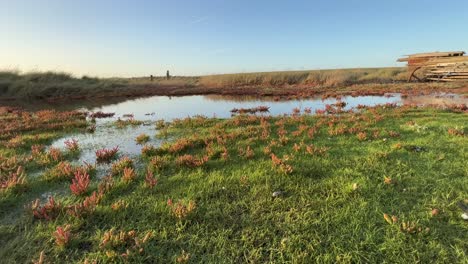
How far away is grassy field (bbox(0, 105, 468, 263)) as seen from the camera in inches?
159

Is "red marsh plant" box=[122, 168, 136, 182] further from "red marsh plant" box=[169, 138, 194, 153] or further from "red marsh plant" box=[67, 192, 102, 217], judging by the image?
"red marsh plant" box=[169, 138, 194, 153]

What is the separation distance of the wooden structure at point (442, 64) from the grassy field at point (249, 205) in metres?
31.3

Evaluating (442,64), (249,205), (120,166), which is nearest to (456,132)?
(249,205)

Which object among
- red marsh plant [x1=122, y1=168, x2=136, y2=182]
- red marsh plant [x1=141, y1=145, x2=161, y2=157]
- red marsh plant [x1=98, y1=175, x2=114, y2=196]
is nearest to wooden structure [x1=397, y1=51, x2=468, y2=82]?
red marsh plant [x1=141, y1=145, x2=161, y2=157]

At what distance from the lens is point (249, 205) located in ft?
17.5

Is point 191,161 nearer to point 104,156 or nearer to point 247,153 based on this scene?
point 247,153

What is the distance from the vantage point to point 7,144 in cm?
986

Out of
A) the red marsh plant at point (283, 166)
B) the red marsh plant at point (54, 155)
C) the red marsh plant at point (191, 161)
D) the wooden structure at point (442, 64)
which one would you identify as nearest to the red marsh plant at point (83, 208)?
the red marsh plant at point (191, 161)

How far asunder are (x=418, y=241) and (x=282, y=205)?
2.21 meters

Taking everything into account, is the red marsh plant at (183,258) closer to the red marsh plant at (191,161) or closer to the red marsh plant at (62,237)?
the red marsh plant at (62,237)

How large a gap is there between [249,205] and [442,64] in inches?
1604

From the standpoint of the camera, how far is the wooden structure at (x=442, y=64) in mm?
32438

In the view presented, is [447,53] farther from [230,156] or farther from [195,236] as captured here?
[195,236]

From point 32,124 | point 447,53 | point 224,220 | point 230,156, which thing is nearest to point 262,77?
point 447,53
